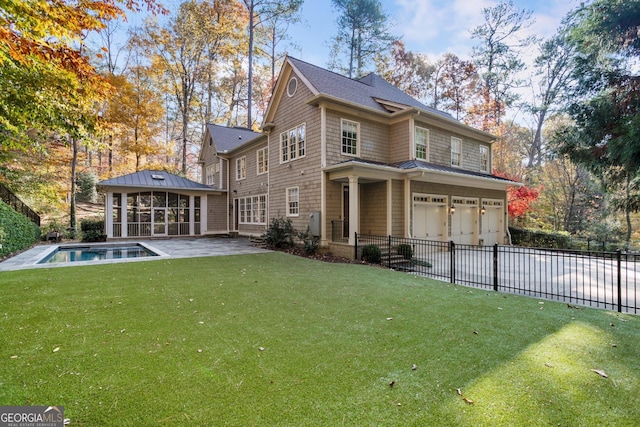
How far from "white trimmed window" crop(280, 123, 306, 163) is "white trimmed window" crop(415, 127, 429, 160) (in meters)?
5.13

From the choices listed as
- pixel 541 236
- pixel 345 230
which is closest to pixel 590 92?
pixel 541 236

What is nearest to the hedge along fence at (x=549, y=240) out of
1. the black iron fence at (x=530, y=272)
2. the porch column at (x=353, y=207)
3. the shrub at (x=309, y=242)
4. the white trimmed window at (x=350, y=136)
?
the black iron fence at (x=530, y=272)

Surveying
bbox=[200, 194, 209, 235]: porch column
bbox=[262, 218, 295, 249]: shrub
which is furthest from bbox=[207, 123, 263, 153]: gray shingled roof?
bbox=[262, 218, 295, 249]: shrub

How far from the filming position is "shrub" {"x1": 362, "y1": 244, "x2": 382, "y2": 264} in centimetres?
966

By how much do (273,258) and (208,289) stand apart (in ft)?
14.6

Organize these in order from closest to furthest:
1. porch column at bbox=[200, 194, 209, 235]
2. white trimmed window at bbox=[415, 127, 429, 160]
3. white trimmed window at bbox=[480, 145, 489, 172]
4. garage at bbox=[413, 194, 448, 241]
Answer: garage at bbox=[413, 194, 448, 241], white trimmed window at bbox=[415, 127, 429, 160], white trimmed window at bbox=[480, 145, 489, 172], porch column at bbox=[200, 194, 209, 235]

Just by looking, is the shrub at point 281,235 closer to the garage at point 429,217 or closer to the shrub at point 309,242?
the shrub at point 309,242

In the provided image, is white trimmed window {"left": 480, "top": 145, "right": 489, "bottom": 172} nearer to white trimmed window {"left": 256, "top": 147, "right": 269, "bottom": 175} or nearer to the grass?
white trimmed window {"left": 256, "top": 147, "right": 269, "bottom": 175}

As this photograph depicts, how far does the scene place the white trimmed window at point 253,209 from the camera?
16.5 metres

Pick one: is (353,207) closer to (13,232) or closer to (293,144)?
(293,144)

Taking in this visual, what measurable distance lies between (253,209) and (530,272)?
44.7 feet

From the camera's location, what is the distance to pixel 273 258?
1034 centimetres

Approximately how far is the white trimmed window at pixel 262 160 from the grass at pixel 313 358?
11230mm

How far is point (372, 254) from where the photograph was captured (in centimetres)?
980
